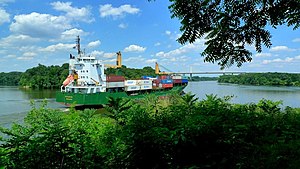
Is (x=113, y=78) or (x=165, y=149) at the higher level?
(x=113, y=78)

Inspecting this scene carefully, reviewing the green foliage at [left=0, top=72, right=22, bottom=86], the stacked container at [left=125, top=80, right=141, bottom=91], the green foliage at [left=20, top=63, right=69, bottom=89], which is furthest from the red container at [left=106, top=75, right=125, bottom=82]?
the green foliage at [left=0, top=72, right=22, bottom=86]

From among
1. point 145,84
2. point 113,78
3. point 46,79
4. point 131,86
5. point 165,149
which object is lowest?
point 165,149

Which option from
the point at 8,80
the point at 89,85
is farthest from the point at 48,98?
the point at 8,80

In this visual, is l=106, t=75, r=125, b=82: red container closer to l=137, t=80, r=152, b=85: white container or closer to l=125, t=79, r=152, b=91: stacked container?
l=125, t=79, r=152, b=91: stacked container

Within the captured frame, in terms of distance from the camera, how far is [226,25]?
2098 mm

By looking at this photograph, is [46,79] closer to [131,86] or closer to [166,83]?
[166,83]

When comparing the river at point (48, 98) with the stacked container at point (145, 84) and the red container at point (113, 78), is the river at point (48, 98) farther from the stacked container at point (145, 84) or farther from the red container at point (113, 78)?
the stacked container at point (145, 84)

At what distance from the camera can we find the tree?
213cm

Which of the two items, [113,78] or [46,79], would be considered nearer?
[113,78]

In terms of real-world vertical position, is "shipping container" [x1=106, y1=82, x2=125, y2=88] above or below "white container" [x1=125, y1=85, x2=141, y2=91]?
above

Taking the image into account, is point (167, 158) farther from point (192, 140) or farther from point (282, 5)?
point (282, 5)

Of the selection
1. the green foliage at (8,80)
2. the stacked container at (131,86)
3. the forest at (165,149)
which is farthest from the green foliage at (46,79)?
the forest at (165,149)

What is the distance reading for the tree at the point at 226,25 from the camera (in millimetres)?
2129

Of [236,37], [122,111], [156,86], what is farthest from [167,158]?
[156,86]
